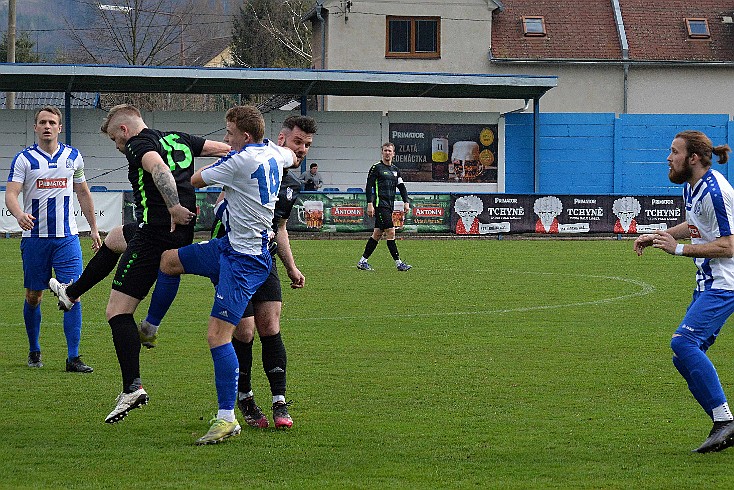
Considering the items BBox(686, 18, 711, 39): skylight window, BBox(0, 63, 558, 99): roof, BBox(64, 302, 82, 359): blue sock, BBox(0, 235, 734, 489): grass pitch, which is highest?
BBox(686, 18, 711, 39): skylight window

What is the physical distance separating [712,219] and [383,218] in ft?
45.6

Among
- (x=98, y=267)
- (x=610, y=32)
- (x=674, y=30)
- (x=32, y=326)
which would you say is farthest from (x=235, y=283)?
(x=674, y=30)

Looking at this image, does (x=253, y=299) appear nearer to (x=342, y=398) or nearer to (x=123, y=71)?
(x=342, y=398)

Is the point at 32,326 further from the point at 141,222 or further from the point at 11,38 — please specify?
the point at 11,38

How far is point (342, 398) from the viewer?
8.50 m

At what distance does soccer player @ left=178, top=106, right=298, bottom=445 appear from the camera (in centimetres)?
707

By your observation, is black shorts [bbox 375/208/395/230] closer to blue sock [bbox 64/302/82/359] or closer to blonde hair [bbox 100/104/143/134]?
blue sock [bbox 64/302/82/359]

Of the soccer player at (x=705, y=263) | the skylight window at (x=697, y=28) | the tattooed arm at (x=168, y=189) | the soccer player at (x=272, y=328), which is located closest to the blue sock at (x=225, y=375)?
the soccer player at (x=272, y=328)

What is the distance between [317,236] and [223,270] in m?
21.8

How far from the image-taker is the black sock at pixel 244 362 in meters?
7.70

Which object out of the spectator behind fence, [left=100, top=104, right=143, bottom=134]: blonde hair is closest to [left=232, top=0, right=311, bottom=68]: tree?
the spectator behind fence

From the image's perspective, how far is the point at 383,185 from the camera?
20.8m

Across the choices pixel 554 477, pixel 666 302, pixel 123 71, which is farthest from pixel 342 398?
pixel 123 71

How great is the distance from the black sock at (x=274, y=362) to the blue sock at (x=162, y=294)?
719 mm
